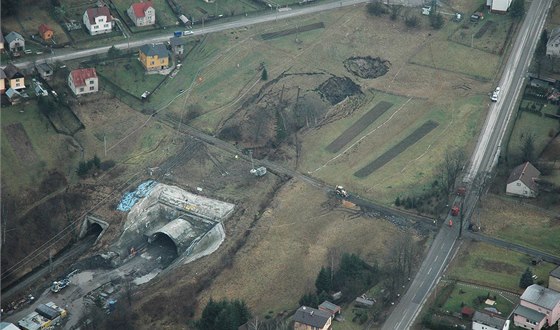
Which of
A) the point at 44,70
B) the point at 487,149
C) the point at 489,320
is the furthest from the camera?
the point at 44,70

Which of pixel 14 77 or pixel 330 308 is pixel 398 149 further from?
pixel 14 77

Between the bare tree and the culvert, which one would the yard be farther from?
the culvert

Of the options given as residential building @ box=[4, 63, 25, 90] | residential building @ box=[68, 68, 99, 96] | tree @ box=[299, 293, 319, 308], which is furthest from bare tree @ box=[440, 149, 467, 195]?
residential building @ box=[4, 63, 25, 90]

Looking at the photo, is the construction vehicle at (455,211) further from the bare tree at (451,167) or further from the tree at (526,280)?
the tree at (526,280)

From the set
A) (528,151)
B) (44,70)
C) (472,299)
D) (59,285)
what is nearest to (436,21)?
(528,151)

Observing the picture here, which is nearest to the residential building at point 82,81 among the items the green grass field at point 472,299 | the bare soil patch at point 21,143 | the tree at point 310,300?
the bare soil patch at point 21,143
